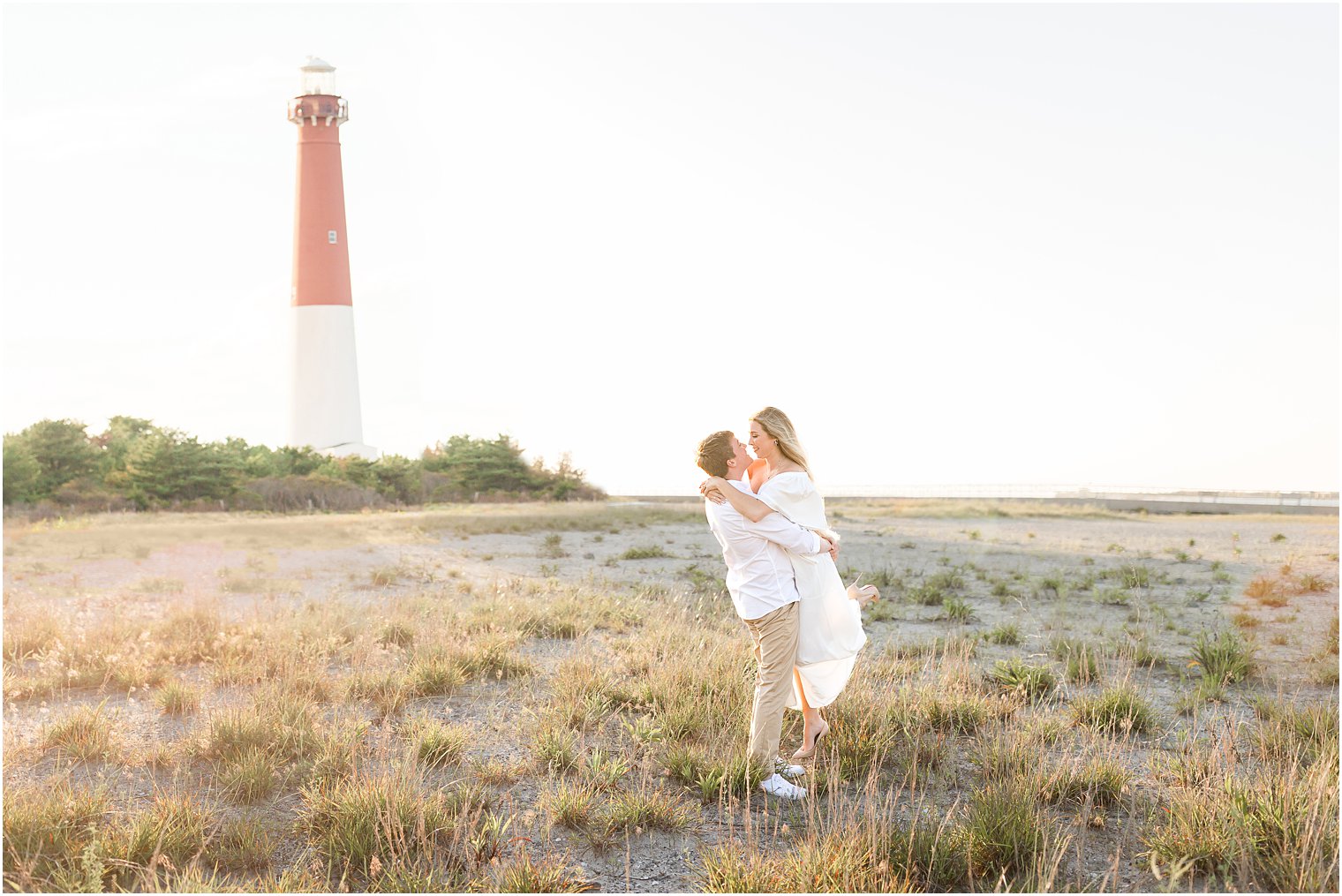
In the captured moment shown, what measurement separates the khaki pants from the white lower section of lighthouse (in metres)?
28.0

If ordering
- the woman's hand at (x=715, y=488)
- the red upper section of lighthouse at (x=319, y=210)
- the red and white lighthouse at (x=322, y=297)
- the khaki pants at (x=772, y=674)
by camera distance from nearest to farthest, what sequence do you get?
1. the woman's hand at (x=715, y=488)
2. the khaki pants at (x=772, y=674)
3. the red upper section of lighthouse at (x=319, y=210)
4. the red and white lighthouse at (x=322, y=297)

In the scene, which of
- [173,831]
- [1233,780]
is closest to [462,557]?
[173,831]

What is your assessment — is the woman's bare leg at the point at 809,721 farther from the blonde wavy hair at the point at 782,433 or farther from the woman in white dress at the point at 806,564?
the blonde wavy hair at the point at 782,433

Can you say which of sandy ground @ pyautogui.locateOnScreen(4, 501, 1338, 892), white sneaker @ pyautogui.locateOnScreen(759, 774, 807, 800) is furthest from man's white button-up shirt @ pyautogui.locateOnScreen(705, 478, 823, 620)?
sandy ground @ pyautogui.locateOnScreen(4, 501, 1338, 892)

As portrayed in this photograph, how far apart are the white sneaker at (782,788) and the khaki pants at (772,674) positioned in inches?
2.6

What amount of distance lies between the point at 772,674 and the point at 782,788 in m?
0.61

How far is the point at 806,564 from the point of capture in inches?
182

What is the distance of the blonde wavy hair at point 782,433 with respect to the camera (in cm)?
446

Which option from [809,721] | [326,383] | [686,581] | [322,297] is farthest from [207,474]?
[809,721]

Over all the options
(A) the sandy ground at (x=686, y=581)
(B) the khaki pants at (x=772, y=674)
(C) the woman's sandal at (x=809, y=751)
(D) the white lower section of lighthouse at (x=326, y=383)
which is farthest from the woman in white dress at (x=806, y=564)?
(D) the white lower section of lighthouse at (x=326, y=383)

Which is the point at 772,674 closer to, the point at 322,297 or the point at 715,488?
the point at 715,488

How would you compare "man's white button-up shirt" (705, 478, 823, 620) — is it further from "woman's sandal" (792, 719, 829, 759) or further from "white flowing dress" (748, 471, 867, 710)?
"woman's sandal" (792, 719, 829, 759)

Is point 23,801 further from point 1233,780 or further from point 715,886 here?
point 1233,780

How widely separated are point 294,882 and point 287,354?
95.8 ft
